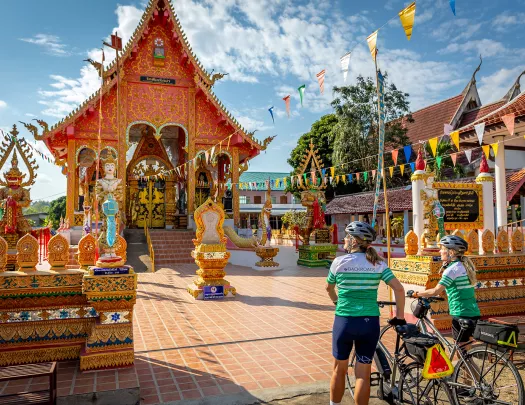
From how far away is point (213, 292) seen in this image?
875cm

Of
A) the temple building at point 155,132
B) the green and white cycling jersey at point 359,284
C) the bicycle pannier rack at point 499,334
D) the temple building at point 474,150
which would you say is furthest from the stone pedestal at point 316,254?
the green and white cycling jersey at point 359,284

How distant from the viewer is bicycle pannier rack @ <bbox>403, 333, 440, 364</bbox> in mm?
3086

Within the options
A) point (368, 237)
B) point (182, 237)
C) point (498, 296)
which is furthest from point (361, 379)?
point (182, 237)

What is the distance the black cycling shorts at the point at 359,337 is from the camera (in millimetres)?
3094

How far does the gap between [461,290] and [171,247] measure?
13.6m

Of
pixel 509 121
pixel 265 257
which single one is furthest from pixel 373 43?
pixel 265 257

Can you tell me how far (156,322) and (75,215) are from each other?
12.0m

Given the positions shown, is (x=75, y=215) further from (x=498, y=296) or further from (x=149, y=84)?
(x=498, y=296)

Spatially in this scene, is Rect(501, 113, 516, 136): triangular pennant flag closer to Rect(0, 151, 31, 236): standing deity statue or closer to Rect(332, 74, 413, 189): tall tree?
Rect(0, 151, 31, 236): standing deity statue

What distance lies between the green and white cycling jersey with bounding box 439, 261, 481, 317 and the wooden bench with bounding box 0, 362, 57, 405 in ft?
12.2

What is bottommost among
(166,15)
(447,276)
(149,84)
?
(447,276)

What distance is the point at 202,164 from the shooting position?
20.3 metres

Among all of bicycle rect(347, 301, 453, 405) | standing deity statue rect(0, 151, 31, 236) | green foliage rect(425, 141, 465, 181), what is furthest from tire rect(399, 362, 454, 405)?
green foliage rect(425, 141, 465, 181)

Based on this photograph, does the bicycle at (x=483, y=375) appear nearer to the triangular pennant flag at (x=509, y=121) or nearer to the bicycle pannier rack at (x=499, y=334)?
the bicycle pannier rack at (x=499, y=334)
